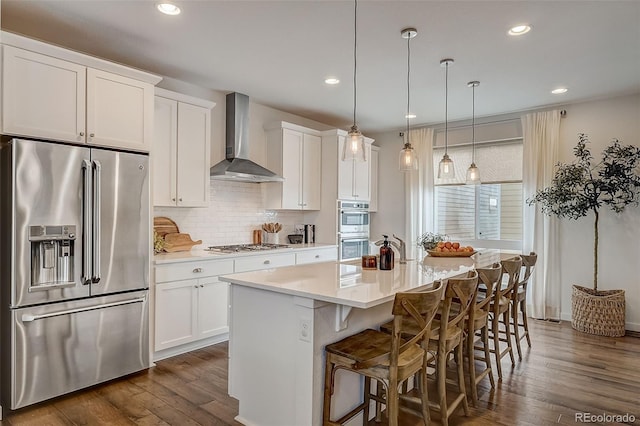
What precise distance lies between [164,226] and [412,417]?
9.75 ft

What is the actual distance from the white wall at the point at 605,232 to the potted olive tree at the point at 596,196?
117 mm

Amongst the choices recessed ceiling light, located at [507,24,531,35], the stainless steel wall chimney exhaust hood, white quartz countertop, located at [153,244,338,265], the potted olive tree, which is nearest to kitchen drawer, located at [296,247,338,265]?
white quartz countertop, located at [153,244,338,265]

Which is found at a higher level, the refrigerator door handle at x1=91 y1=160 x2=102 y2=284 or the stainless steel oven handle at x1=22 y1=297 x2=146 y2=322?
the refrigerator door handle at x1=91 y1=160 x2=102 y2=284

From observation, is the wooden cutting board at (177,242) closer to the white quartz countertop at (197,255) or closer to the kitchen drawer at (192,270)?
the white quartz countertop at (197,255)

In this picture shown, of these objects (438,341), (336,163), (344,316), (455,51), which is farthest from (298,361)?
(336,163)

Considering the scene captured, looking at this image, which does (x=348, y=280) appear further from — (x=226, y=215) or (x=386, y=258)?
(x=226, y=215)

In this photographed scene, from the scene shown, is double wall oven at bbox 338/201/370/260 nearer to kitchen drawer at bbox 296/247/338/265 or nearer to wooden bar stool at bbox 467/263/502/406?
kitchen drawer at bbox 296/247/338/265

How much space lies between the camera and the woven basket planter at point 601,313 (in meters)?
4.36

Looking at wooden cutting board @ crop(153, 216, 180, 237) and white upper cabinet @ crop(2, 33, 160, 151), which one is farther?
wooden cutting board @ crop(153, 216, 180, 237)

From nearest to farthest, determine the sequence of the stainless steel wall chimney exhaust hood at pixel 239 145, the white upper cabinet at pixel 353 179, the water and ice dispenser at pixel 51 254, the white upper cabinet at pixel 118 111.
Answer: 1. the water and ice dispenser at pixel 51 254
2. the white upper cabinet at pixel 118 111
3. the stainless steel wall chimney exhaust hood at pixel 239 145
4. the white upper cabinet at pixel 353 179

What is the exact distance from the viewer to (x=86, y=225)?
2885 mm

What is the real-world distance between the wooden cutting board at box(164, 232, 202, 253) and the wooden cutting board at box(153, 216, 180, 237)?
4 centimetres

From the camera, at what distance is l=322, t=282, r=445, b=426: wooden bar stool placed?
74.0 inches

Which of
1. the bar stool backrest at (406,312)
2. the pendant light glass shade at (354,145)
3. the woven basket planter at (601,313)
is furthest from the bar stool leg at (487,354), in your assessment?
the woven basket planter at (601,313)
